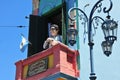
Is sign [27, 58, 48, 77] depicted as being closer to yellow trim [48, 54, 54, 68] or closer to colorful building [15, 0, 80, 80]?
colorful building [15, 0, 80, 80]

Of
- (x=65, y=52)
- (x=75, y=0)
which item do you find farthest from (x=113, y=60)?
(x=75, y=0)

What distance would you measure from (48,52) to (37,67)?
65cm

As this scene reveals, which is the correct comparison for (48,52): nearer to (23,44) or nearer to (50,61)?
(50,61)

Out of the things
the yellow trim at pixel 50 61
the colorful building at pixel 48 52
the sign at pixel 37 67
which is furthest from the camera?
the sign at pixel 37 67

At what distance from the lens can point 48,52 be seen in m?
11.0

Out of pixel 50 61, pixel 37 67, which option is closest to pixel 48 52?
pixel 50 61

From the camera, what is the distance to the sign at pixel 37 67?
1102 cm

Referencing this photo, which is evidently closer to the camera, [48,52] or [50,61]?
[50,61]

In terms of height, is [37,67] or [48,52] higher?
[48,52]

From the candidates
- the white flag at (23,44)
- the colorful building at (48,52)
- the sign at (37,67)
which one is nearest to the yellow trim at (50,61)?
the colorful building at (48,52)

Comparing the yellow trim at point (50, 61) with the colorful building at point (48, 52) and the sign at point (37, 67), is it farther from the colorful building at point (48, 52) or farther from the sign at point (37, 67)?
the sign at point (37, 67)

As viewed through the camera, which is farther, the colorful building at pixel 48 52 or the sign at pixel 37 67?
the sign at pixel 37 67

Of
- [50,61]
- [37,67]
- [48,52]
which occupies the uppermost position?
[48,52]

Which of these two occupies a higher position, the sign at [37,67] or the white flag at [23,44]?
the white flag at [23,44]
